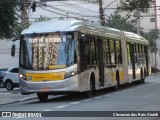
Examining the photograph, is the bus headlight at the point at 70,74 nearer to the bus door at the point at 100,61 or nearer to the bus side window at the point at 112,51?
the bus door at the point at 100,61

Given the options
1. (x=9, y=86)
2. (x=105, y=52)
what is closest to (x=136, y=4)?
(x=105, y=52)

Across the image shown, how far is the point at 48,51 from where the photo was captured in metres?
21.0

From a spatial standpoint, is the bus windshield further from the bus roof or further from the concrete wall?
the concrete wall

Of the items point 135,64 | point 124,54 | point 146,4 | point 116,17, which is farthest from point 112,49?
point 116,17

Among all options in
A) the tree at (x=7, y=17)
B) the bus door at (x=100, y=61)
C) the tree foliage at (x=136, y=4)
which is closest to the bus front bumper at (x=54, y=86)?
the bus door at (x=100, y=61)

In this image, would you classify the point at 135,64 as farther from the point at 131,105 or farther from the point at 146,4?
the point at 146,4

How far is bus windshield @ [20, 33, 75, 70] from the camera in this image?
2084cm

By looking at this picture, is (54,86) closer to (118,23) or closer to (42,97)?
(42,97)

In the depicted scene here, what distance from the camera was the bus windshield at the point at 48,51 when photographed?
68.4 feet

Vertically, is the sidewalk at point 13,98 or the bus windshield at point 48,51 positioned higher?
the bus windshield at point 48,51

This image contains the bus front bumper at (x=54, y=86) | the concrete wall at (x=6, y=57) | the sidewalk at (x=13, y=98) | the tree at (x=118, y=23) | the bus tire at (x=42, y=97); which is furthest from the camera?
the concrete wall at (x=6, y=57)

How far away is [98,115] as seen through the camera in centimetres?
1535

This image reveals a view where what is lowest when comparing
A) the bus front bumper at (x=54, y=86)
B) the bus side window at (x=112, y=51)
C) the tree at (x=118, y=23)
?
the bus front bumper at (x=54, y=86)

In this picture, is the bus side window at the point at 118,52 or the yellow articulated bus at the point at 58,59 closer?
the yellow articulated bus at the point at 58,59
